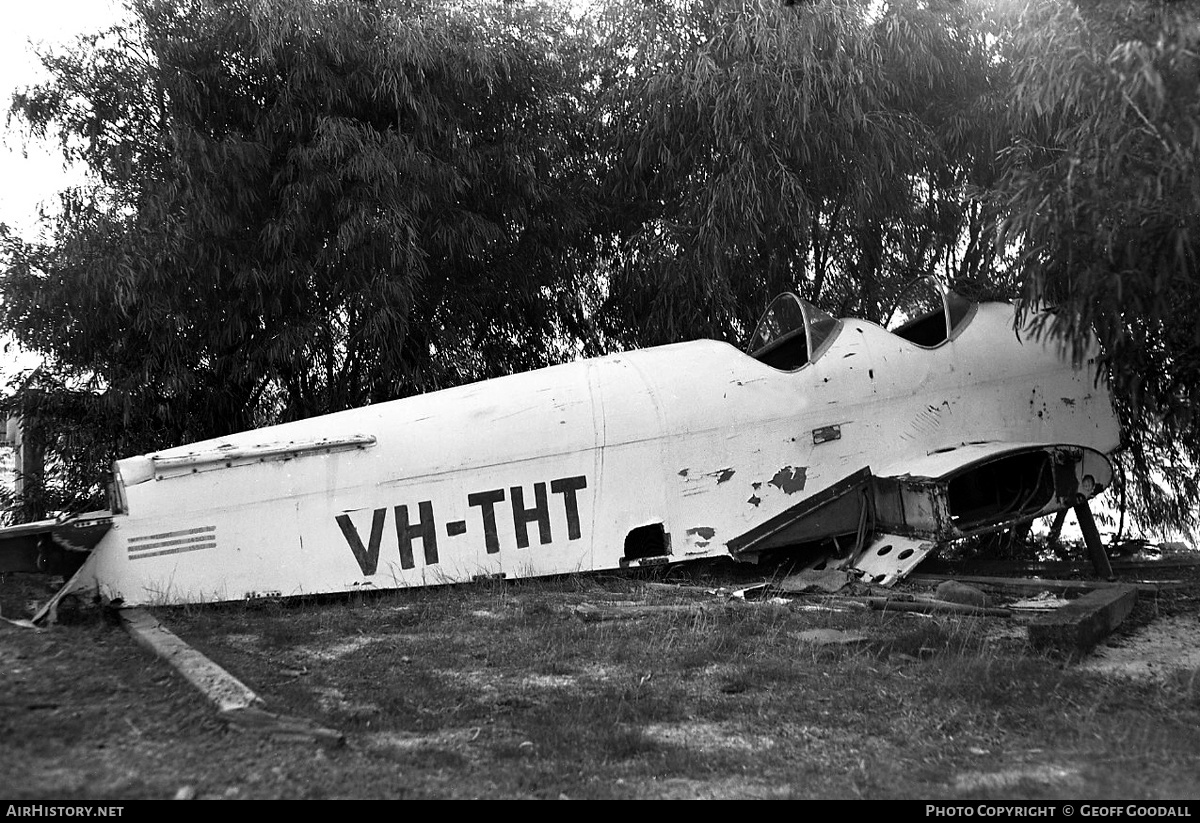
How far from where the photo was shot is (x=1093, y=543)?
7.98 meters

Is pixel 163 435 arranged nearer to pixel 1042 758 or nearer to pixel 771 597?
pixel 771 597

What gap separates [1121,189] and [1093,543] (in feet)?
11.4

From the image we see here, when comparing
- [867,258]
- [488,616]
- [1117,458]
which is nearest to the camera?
[488,616]

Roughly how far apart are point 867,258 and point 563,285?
138 inches

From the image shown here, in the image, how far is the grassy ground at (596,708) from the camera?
3.47 meters

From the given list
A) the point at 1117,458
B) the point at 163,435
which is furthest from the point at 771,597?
the point at 163,435

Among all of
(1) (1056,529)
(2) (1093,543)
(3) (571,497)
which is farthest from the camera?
(1) (1056,529)

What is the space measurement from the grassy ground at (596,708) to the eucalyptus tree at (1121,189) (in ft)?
6.58

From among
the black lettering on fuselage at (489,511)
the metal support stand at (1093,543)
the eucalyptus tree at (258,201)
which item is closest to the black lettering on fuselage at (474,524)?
the black lettering on fuselage at (489,511)

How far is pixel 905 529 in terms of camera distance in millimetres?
7527

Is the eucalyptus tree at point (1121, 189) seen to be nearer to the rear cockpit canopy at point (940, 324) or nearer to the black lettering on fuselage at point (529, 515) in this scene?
the rear cockpit canopy at point (940, 324)

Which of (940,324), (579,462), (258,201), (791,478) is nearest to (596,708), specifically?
(579,462)

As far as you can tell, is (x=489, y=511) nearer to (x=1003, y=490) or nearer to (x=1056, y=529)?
(x=1003, y=490)

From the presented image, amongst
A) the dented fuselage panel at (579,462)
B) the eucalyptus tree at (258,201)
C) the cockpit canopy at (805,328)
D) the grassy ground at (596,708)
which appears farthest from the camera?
the eucalyptus tree at (258,201)
